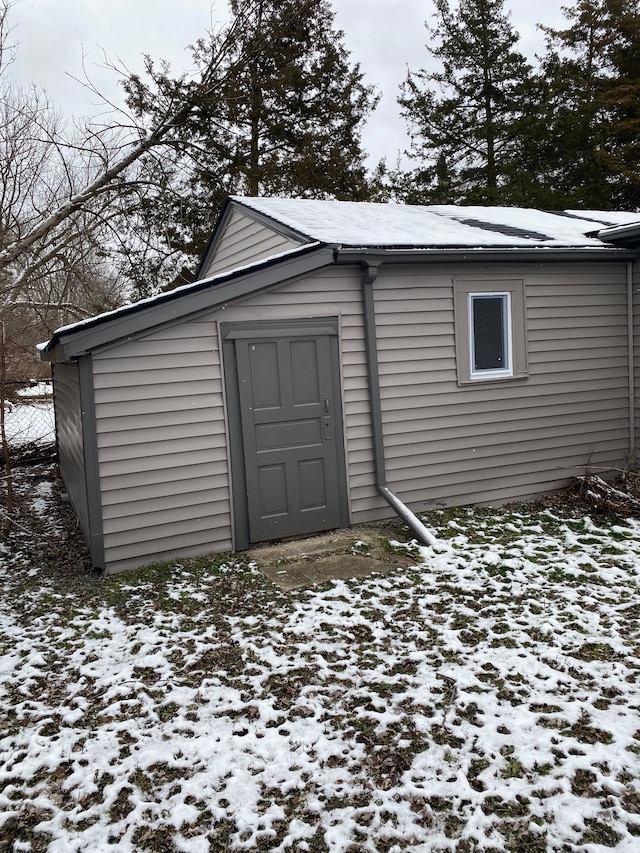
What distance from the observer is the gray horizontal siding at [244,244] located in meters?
7.97

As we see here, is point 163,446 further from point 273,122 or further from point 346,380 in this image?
point 273,122

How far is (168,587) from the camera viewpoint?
17.2 ft

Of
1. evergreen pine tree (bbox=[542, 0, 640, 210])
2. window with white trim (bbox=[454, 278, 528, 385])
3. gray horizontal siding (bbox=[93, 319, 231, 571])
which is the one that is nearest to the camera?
gray horizontal siding (bbox=[93, 319, 231, 571])

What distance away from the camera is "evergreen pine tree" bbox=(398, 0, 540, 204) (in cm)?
2041

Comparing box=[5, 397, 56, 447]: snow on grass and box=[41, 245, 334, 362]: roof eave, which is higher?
box=[41, 245, 334, 362]: roof eave

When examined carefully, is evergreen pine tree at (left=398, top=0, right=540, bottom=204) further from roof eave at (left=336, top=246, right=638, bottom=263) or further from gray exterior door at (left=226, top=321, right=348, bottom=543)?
gray exterior door at (left=226, top=321, right=348, bottom=543)


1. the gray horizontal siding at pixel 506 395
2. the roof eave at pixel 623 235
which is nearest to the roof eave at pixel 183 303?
the gray horizontal siding at pixel 506 395

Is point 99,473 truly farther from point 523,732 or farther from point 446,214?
point 446,214

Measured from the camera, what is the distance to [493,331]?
7.46 meters

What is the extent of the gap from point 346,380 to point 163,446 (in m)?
1.97

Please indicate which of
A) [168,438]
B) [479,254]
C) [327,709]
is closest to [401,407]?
[479,254]

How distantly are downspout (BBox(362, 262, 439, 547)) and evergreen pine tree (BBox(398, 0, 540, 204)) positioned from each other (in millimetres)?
15207

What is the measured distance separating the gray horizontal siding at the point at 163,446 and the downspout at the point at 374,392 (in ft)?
5.29

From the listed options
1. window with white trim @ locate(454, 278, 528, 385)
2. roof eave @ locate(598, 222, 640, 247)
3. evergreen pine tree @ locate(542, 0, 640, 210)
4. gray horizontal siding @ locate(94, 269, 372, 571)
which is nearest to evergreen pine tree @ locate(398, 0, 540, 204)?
evergreen pine tree @ locate(542, 0, 640, 210)
